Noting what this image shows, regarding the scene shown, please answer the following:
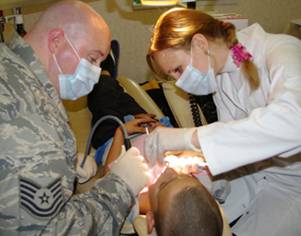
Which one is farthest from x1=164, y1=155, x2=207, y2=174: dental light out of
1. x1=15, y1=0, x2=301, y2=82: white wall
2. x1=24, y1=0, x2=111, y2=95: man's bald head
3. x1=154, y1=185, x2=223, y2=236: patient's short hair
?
x1=15, y1=0, x2=301, y2=82: white wall

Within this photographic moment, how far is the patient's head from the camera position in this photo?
51.8 inches

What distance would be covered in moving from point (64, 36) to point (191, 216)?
0.82m

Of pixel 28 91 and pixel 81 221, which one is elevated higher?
pixel 28 91

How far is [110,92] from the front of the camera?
2346 millimetres

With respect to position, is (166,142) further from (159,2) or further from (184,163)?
(159,2)

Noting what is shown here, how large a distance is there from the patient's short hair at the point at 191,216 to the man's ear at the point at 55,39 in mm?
751

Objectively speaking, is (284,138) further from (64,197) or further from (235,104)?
(64,197)

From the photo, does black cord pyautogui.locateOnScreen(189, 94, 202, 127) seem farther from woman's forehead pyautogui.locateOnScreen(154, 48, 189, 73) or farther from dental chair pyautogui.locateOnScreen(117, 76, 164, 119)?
woman's forehead pyautogui.locateOnScreen(154, 48, 189, 73)

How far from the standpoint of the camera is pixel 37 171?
39.0 inches

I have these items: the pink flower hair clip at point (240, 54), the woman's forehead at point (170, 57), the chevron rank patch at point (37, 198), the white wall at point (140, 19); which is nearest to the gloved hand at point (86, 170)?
the woman's forehead at point (170, 57)

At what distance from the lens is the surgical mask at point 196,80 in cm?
Result: 158

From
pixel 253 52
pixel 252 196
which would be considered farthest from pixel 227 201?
pixel 253 52

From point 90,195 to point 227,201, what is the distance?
2.78 feet

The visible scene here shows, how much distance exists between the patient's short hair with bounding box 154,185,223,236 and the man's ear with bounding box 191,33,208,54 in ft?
1.97
